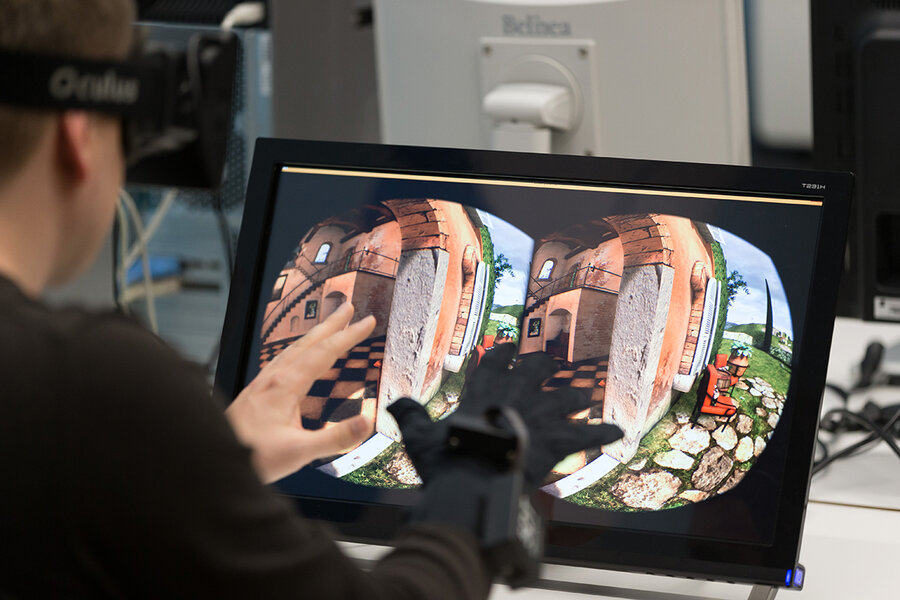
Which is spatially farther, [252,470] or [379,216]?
[379,216]

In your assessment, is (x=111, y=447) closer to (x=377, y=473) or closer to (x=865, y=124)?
(x=377, y=473)

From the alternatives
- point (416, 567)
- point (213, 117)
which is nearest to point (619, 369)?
point (416, 567)

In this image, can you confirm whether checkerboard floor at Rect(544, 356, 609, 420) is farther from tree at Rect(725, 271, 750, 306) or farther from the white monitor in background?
the white monitor in background

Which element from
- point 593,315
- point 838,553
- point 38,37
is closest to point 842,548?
point 838,553

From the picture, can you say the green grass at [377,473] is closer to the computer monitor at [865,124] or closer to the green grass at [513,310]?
the green grass at [513,310]

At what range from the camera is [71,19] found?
515 mm

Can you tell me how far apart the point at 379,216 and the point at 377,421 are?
0.67 ft

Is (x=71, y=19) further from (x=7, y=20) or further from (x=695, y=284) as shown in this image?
(x=695, y=284)

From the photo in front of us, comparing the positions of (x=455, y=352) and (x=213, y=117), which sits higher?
(x=213, y=117)

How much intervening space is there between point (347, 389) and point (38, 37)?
48cm

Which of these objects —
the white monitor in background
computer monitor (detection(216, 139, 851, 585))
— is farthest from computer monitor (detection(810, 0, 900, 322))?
computer monitor (detection(216, 139, 851, 585))

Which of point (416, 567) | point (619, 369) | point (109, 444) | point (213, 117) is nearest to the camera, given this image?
point (109, 444)

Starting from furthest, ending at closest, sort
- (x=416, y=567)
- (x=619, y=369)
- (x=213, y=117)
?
(x=213, y=117) < (x=619, y=369) < (x=416, y=567)

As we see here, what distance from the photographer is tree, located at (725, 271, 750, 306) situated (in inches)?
34.3
